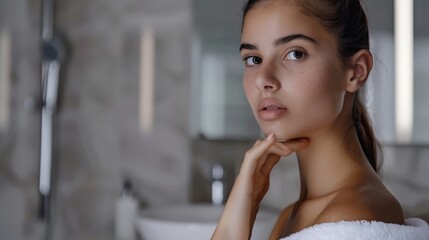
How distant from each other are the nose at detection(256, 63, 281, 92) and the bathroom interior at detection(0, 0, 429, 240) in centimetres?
82

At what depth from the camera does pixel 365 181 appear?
0.87 metres

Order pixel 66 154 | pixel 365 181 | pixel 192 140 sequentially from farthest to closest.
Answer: pixel 66 154, pixel 192 140, pixel 365 181

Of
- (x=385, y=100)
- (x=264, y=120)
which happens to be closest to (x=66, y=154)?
(x=385, y=100)

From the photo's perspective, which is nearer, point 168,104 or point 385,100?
point 385,100

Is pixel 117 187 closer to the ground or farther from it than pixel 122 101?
closer to the ground

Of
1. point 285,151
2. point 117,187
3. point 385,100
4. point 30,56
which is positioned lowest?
point 117,187

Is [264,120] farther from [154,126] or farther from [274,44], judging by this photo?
[154,126]

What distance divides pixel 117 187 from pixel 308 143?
154 centimetres

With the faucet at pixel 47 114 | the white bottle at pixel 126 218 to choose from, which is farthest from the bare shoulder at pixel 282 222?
the faucet at pixel 47 114

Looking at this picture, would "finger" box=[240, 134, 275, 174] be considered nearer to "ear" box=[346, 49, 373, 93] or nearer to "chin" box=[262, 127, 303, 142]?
"chin" box=[262, 127, 303, 142]

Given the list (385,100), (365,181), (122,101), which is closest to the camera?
(365,181)

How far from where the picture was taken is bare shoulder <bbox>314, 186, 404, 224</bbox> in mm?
792

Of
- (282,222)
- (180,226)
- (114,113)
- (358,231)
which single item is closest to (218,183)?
(180,226)

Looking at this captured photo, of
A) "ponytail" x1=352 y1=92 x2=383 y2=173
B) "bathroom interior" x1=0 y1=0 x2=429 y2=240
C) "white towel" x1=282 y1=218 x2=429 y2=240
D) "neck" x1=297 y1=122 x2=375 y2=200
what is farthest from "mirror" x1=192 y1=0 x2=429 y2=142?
"white towel" x1=282 y1=218 x2=429 y2=240
